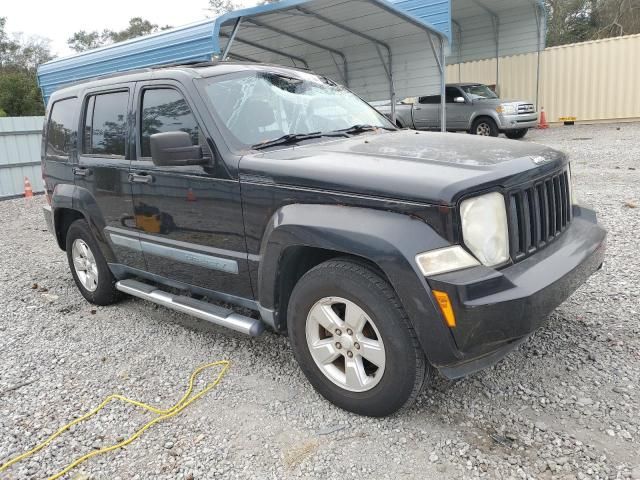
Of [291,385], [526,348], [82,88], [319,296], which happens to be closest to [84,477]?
[291,385]

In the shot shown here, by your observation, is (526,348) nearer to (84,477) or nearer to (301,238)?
(301,238)

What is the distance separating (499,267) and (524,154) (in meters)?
0.78

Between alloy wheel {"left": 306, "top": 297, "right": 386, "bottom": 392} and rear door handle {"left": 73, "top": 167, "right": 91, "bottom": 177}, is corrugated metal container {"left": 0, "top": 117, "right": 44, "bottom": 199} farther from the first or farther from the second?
alloy wheel {"left": 306, "top": 297, "right": 386, "bottom": 392}

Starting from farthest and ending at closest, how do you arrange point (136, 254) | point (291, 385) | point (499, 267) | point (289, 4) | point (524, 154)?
point (289, 4) → point (136, 254) → point (291, 385) → point (524, 154) → point (499, 267)

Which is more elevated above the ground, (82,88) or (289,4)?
(289,4)

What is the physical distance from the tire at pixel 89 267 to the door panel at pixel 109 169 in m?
0.35

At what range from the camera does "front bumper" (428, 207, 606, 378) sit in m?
2.33

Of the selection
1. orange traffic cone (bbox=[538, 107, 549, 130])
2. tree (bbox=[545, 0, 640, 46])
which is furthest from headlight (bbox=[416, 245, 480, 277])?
tree (bbox=[545, 0, 640, 46])

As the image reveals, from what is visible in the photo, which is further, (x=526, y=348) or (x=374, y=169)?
(x=526, y=348)

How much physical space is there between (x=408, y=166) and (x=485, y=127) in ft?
45.1

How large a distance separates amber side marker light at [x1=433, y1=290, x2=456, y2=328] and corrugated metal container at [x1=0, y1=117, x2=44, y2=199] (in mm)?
13253

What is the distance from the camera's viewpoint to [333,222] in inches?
104

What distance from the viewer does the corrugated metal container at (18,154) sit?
1266cm

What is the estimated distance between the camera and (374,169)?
2670 mm
